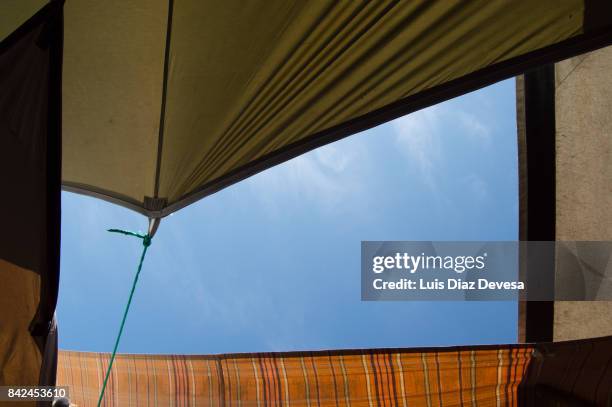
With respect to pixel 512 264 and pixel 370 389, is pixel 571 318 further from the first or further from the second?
pixel 370 389

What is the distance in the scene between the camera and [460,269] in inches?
119

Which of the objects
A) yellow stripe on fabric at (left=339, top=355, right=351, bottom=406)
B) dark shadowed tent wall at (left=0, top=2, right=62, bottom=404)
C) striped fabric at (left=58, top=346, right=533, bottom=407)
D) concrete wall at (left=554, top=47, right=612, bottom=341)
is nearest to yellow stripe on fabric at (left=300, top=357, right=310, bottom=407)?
striped fabric at (left=58, top=346, right=533, bottom=407)

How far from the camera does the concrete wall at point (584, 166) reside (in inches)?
108

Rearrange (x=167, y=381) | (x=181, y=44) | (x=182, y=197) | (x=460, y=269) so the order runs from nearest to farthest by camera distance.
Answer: (x=181, y=44) → (x=182, y=197) → (x=167, y=381) → (x=460, y=269)

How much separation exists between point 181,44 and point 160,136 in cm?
37

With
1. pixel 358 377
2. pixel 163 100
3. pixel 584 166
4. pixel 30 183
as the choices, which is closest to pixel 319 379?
pixel 358 377

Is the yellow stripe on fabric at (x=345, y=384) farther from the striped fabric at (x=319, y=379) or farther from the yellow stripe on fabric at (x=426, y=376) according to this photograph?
the yellow stripe on fabric at (x=426, y=376)

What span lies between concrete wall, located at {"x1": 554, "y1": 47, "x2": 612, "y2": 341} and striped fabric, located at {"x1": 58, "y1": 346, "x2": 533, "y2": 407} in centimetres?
85

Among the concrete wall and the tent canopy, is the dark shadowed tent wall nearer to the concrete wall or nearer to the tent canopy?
the tent canopy

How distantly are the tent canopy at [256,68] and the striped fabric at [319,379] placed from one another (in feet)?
2.57

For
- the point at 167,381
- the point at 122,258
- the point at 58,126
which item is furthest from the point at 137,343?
the point at 58,126

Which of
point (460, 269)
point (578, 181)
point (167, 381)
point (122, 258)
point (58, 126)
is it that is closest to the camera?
point (58, 126)

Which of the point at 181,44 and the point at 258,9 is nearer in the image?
the point at 258,9

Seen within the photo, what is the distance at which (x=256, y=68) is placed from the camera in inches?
71.7
